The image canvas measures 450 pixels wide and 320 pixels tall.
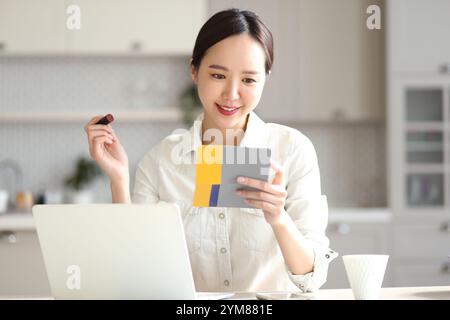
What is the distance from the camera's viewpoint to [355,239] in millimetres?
3855

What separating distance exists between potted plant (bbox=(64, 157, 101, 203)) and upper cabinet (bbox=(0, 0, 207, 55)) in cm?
68

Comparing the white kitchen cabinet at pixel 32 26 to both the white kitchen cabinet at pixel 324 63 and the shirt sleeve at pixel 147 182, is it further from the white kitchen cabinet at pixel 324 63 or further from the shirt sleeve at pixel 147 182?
the shirt sleeve at pixel 147 182

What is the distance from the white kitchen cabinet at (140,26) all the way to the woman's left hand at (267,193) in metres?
2.80

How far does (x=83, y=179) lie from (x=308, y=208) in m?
2.76

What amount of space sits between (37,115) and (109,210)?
10.0 feet

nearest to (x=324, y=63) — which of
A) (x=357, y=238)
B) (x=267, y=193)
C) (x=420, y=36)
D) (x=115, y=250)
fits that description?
(x=420, y=36)

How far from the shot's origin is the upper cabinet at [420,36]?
405cm

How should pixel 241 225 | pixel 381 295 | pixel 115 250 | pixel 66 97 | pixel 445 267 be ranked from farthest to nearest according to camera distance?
pixel 66 97 < pixel 445 267 < pixel 241 225 < pixel 381 295 < pixel 115 250

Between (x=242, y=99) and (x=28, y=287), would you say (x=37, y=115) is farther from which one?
(x=242, y=99)

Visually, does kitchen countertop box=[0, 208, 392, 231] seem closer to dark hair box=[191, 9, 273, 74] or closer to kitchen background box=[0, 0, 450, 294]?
kitchen background box=[0, 0, 450, 294]

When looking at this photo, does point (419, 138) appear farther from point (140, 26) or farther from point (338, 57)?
point (140, 26)

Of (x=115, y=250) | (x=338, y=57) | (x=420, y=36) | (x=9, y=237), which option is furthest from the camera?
(x=338, y=57)

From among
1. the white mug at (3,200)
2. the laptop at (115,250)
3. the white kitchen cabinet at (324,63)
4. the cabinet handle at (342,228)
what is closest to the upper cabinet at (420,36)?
the white kitchen cabinet at (324,63)
